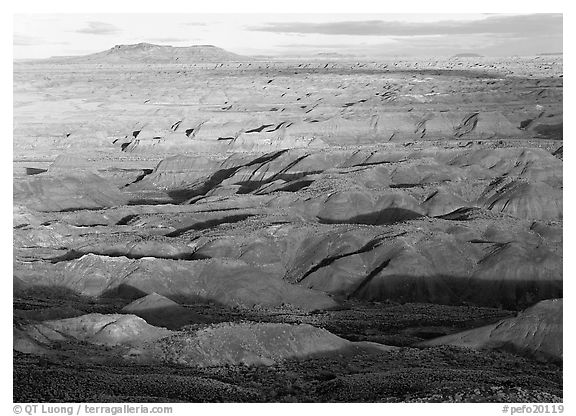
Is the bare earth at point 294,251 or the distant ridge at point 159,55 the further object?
the distant ridge at point 159,55

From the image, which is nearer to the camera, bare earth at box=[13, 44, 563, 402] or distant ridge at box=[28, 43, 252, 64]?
bare earth at box=[13, 44, 563, 402]

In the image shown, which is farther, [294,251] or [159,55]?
[159,55]

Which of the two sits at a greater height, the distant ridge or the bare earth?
the distant ridge

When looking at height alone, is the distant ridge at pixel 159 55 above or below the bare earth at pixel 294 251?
above
